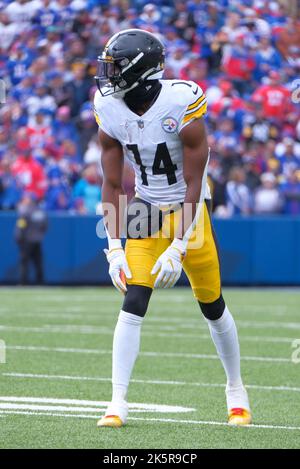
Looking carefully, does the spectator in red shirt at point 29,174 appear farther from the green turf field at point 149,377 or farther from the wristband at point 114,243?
the wristband at point 114,243

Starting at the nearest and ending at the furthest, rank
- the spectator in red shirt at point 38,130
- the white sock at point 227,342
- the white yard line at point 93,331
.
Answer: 1. the white sock at point 227,342
2. the white yard line at point 93,331
3. the spectator in red shirt at point 38,130

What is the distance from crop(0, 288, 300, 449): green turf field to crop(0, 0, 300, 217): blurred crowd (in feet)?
8.65

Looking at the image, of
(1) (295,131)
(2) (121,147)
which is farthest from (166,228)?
(1) (295,131)

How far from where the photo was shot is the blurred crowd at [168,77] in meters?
13.5

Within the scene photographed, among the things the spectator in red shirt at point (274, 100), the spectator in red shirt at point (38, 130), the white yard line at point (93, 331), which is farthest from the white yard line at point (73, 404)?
the spectator in red shirt at point (274, 100)

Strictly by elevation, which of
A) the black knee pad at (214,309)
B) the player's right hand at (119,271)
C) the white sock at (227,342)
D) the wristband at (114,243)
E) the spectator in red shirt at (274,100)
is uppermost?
the wristband at (114,243)

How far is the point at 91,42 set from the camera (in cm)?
1520

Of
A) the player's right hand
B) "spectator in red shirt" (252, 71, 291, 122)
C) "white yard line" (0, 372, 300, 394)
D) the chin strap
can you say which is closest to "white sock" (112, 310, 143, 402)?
the player's right hand

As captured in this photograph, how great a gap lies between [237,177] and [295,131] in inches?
59.4

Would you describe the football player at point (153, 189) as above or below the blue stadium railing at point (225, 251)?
above

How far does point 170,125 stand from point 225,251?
9.08 meters

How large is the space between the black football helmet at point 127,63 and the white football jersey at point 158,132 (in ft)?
0.29

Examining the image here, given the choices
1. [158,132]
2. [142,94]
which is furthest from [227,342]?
[142,94]

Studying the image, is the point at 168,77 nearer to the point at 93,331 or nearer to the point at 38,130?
the point at 38,130
